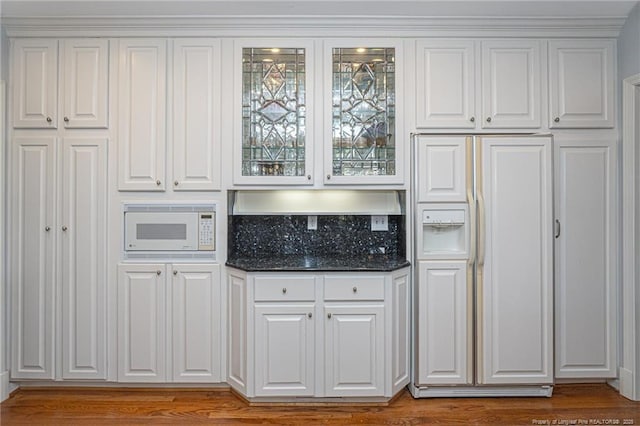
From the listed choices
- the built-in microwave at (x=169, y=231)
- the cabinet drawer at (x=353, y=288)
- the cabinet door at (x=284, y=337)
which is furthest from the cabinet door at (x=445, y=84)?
the built-in microwave at (x=169, y=231)

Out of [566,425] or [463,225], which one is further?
[463,225]

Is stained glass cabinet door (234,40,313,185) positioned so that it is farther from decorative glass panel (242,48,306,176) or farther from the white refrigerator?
the white refrigerator

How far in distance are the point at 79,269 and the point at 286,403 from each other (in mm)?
1608

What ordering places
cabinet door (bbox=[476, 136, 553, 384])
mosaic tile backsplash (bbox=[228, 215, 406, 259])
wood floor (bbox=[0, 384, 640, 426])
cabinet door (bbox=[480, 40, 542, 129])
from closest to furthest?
wood floor (bbox=[0, 384, 640, 426]) → cabinet door (bbox=[476, 136, 553, 384]) → cabinet door (bbox=[480, 40, 542, 129]) → mosaic tile backsplash (bbox=[228, 215, 406, 259])

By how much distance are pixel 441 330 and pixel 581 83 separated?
1890mm

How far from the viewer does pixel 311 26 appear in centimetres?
268

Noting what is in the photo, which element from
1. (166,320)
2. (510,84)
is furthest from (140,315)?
(510,84)

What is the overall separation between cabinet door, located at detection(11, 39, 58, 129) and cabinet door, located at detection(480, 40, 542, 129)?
285cm

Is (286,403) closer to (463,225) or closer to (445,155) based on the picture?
(463,225)

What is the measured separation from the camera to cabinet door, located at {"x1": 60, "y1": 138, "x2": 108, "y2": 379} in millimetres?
2678

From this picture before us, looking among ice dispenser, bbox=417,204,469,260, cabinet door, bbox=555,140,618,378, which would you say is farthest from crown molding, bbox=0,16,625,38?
ice dispenser, bbox=417,204,469,260

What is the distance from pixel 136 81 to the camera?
8.80ft

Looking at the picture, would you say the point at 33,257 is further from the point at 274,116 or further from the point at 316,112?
the point at 316,112

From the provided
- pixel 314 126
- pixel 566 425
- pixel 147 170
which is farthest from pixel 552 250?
pixel 147 170
